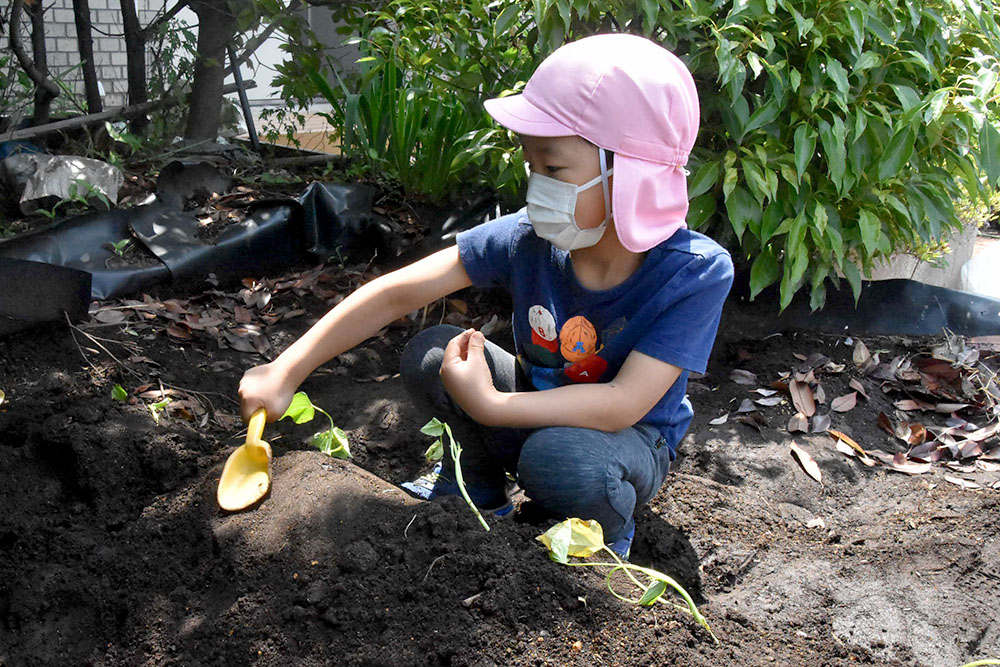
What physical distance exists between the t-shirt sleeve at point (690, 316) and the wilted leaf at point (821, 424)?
45.8 inches

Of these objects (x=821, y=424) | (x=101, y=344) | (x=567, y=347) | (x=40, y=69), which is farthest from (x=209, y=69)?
(x=821, y=424)

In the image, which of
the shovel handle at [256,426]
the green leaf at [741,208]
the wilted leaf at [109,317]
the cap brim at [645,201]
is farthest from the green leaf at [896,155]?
the wilted leaf at [109,317]

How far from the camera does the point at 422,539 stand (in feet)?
5.36

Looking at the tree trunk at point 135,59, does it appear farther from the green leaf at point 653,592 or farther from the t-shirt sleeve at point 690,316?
→ the green leaf at point 653,592

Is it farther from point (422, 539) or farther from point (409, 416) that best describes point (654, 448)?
point (409, 416)

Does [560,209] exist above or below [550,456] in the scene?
above

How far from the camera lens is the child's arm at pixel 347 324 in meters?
1.79

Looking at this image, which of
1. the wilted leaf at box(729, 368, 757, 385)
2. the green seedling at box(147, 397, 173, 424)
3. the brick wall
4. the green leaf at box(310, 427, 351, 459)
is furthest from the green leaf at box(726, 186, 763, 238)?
the brick wall

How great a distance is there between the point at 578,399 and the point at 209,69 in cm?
340

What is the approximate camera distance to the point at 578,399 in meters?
1.72

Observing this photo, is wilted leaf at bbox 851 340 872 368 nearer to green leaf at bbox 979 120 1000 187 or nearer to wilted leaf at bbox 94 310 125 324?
green leaf at bbox 979 120 1000 187

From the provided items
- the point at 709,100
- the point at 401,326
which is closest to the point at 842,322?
the point at 709,100

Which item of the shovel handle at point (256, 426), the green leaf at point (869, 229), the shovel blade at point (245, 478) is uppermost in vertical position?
the green leaf at point (869, 229)

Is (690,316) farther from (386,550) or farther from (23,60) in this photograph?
(23,60)
